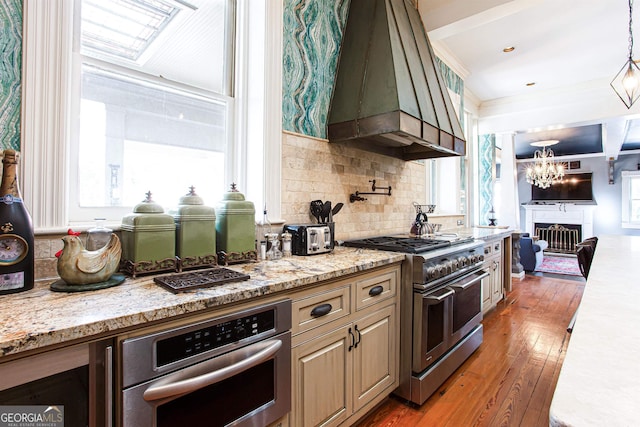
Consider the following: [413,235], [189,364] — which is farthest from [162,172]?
[413,235]

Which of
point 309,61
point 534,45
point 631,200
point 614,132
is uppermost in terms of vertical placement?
point 534,45

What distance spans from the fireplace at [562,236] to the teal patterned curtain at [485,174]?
5.32m

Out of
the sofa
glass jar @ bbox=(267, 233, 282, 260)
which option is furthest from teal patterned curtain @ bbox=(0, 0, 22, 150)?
the sofa

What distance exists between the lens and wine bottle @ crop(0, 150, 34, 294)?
105 cm

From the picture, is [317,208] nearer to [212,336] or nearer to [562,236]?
[212,336]

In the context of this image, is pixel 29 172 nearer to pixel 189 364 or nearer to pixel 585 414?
pixel 189 364

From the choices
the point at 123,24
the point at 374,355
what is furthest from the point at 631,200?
the point at 123,24

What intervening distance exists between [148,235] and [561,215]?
37.0 ft

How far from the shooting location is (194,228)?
59.7 inches

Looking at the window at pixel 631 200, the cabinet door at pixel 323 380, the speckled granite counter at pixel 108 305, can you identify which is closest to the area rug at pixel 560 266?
the window at pixel 631 200

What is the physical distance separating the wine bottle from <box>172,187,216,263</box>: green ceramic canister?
51 cm

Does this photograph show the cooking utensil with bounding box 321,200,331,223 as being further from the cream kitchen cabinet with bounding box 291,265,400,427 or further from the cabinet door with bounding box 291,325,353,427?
the cabinet door with bounding box 291,325,353,427

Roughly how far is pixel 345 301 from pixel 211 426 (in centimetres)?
77

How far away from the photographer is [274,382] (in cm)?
125
